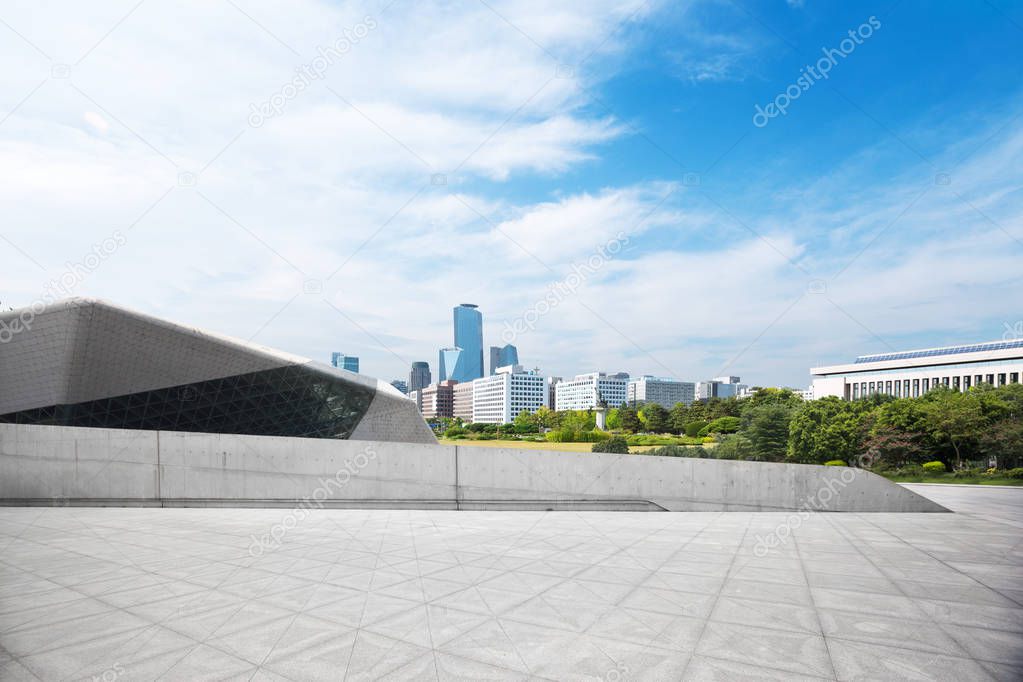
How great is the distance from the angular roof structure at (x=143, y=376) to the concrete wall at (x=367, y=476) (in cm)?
1127

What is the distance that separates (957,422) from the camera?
32.2 m

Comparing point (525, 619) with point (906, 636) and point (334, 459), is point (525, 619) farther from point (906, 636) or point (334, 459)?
point (334, 459)

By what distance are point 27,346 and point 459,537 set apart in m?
24.1

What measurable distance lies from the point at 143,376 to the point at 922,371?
107 meters

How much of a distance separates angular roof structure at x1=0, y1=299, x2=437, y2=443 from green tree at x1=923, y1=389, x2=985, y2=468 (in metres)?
35.4

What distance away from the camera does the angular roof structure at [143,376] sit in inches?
909

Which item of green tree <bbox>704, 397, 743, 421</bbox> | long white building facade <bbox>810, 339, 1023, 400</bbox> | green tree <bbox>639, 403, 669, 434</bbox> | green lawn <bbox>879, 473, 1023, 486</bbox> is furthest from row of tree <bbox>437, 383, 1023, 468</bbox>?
green tree <bbox>639, 403, 669, 434</bbox>

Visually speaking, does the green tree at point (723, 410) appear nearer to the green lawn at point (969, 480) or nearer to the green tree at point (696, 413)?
the green tree at point (696, 413)

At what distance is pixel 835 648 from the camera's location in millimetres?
4719

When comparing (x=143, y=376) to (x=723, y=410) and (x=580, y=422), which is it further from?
(x=723, y=410)

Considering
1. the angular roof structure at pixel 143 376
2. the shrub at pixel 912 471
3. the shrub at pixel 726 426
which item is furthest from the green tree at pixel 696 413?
the angular roof structure at pixel 143 376

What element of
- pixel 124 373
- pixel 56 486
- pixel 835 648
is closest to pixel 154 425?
pixel 124 373

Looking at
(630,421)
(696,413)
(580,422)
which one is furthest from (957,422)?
(630,421)

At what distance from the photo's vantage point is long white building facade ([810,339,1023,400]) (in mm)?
78250
